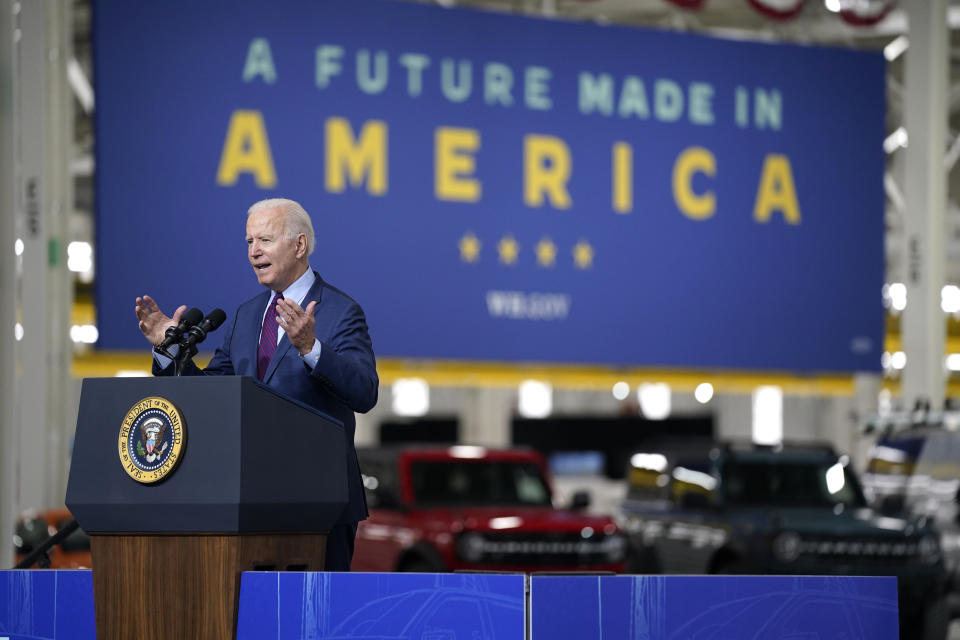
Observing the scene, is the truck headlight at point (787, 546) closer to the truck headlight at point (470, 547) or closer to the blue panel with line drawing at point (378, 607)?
the truck headlight at point (470, 547)

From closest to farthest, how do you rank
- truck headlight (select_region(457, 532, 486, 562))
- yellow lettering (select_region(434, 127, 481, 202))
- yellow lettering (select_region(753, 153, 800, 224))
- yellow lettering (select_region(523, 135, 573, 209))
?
truck headlight (select_region(457, 532, 486, 562)), yellow lettering (select_region(434, 127, 481, 202)), yellow lettering (select_region(523, 135, 573, 209)), yellow lettering (select_region(753, 153, 800, 224))

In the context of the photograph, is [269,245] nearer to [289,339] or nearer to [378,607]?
[289,339]

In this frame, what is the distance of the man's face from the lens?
3949mm

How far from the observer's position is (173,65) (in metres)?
12.5

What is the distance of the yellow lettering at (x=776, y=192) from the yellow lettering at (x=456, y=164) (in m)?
2.89

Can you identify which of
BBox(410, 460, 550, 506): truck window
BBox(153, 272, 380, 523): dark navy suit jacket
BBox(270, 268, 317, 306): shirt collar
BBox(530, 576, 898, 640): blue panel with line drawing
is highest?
BBox(270, 268, 317, 306): shirt collar

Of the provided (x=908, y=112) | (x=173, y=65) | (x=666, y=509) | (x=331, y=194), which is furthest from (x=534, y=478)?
(x=908, y=112)

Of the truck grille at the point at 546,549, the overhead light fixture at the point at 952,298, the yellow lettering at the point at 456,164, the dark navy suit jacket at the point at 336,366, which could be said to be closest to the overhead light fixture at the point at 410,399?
the overhead light fixture at the point at 952,298

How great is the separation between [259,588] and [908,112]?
1382cm

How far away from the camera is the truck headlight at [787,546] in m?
11.8

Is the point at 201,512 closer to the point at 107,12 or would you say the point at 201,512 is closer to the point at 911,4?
the point at 107,12

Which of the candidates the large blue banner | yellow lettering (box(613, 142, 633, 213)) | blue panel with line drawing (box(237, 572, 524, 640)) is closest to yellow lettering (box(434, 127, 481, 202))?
the large blue banner

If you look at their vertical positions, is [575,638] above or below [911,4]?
below

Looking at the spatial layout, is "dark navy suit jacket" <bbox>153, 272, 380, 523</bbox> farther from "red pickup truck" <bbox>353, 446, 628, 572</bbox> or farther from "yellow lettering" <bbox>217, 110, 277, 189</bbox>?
"yellow lettering" <bbox>217, 110, 277, 189</bbox>
